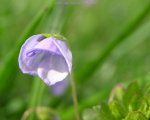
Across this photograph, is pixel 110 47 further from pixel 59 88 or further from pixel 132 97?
pixel 132 97

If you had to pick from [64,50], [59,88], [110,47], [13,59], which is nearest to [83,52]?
[59,88]

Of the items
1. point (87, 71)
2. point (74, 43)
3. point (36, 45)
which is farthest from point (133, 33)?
point (36, 45)

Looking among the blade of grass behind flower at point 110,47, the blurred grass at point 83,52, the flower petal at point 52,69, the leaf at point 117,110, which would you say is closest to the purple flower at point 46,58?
the flower petal at point 52,69

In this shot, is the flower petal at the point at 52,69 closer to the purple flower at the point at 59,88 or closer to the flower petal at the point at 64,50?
the flower petal at the point at 64,50

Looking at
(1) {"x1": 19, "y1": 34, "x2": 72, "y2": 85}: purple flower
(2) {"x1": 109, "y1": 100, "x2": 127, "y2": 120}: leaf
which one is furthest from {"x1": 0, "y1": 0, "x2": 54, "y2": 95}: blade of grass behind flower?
(2) {"x1": 109, "y1": 100, "x2": 127, "y2": 120}: leaf

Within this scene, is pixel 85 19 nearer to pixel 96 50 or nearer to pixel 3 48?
pixel 96 50

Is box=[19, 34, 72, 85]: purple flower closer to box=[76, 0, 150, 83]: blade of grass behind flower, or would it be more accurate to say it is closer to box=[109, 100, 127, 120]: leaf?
box=[109, 100, 127, 120]: leaf

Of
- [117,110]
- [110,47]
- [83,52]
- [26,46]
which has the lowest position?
[83,52]
